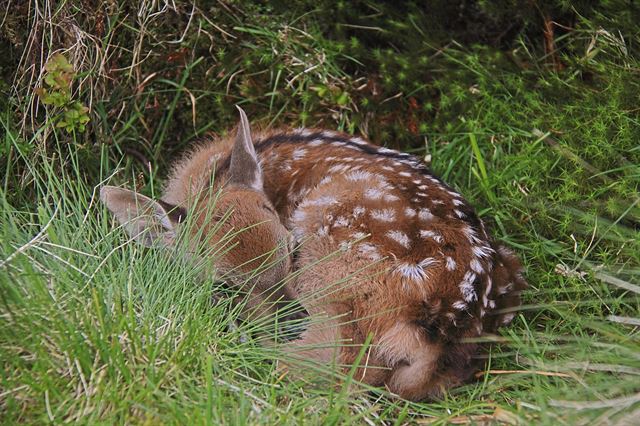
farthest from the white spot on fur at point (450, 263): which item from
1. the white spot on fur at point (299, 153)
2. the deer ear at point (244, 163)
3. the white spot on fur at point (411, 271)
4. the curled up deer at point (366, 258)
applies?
the white spot on fur at point (299, 153)

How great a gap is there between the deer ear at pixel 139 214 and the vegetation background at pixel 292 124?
8 cm

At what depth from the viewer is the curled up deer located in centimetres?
374

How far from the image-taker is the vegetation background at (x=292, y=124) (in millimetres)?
3180

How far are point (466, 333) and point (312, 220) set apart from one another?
39.1 inches

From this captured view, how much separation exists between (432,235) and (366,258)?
326mm

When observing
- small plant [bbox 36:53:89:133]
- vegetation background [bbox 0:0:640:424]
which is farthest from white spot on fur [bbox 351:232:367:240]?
small plant [bbox 36:53:89:133]

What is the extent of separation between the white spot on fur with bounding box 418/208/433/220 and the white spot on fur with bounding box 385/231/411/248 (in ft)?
0.47

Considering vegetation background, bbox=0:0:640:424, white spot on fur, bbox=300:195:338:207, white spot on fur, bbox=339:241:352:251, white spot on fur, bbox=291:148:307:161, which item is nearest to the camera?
vegetation background, bbox=0:0:640:424

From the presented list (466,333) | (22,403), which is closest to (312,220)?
(466,333)

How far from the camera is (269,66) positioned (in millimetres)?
5422

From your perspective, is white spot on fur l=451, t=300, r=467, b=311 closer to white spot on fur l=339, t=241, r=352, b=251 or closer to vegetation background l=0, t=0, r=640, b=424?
vegetation background l=0, t=0, r=640, b=424

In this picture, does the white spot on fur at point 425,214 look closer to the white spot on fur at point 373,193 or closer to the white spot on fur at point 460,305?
the white spot on fur at point 373,193

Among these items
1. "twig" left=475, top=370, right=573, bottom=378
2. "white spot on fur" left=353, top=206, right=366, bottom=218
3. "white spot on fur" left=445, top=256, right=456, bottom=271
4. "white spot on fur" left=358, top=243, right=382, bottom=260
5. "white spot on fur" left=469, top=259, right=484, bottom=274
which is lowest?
"twig" left=475, top=370, right=573, bottom=378

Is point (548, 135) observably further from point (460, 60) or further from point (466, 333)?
point (466, 333)
